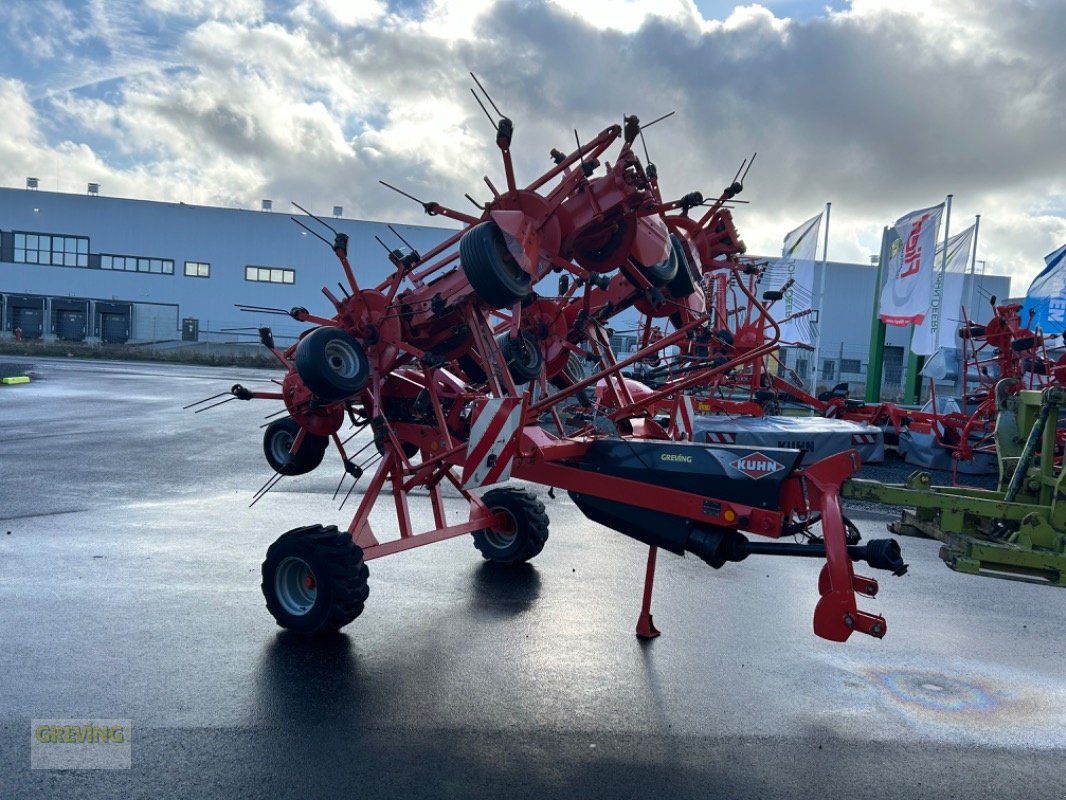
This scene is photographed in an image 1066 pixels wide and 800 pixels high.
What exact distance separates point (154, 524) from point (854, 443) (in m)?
11.4

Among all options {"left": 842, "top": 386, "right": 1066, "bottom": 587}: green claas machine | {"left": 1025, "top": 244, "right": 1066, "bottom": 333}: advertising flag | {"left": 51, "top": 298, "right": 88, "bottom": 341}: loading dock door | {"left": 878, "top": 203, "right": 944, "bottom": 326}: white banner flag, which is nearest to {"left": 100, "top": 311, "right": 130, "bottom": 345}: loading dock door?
{"left": 51, "top": 298, "right": 88, "bottom": 341}: loading dock door

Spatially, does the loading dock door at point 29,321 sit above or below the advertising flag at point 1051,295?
below

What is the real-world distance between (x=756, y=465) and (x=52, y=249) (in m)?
59.4

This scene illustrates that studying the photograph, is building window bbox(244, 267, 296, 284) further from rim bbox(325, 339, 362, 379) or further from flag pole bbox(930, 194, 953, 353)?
rim bbox(325, 339, 362, 379)

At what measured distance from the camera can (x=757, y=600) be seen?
22.1 feet

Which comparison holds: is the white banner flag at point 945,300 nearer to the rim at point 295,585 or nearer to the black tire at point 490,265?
the black tire at point 490,265

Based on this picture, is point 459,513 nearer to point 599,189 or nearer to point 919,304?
point 599,189

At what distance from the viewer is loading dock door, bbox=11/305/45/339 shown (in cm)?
5269

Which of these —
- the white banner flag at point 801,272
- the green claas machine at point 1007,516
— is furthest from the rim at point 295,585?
the white banner flag at point 801,272

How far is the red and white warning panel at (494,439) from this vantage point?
498 cm

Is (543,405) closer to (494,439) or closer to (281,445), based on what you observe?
(494,439)

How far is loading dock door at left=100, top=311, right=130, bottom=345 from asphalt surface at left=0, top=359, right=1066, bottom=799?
164ft

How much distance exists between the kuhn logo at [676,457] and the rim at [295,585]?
257cm

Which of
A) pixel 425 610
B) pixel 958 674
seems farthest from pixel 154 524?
pixel 958 674
